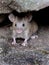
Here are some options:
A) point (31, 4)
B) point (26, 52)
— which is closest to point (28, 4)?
point (31, 4)

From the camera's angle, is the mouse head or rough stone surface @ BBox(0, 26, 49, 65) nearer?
rough stone surface @ BBox(0, 26, 49, 65)

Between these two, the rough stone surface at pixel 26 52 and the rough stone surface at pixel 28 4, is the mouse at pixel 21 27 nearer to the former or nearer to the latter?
the rough stone surface at pixel 26 52

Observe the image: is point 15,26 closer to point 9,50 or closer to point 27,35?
point 27,35

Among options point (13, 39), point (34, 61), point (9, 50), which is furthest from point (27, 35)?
point (34, 61)

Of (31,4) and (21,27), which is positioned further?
(21,27)

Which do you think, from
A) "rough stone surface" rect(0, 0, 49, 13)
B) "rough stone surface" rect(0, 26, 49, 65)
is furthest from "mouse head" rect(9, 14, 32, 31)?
"rough stone surface" rect(0, 0, 49, 13)

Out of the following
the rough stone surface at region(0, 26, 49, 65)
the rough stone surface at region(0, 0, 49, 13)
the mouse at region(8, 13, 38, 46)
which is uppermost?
the rough stone surface at region(0, 0, 49, 13)

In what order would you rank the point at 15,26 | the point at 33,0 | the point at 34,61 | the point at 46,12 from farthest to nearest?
the point at 46,12
the point at 15,26
the point at 33,0
the point at 34,61

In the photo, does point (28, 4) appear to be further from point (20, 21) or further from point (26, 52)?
point (26, 52)

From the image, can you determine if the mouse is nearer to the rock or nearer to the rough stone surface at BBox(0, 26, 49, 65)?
the rough stone surface at BBox(0, 26, 49, 65)
